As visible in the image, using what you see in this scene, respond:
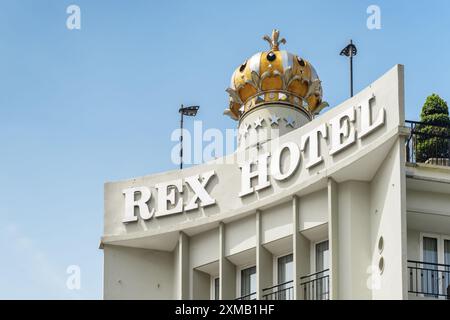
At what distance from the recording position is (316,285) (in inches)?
1293

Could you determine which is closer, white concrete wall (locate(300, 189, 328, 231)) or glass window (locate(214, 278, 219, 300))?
white concrete wall (locate(300, 189, 328, 231))

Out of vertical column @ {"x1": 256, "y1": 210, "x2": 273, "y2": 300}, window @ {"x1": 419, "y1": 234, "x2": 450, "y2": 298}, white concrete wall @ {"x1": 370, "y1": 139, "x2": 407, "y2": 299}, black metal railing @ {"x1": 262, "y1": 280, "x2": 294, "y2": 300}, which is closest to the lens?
white concrete wall @ {"x1": 370, "y1": 139, "x2": 407, "y2": 299}

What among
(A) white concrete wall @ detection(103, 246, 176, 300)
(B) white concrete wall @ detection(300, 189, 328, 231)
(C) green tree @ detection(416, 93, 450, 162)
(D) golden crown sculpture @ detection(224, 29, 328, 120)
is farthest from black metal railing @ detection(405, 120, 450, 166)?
(A) white concrete wall @ detection(103, 246, 176, 300)

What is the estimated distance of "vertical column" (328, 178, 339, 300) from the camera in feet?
104

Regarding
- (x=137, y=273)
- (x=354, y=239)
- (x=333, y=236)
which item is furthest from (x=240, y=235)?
(x=354, y=239)

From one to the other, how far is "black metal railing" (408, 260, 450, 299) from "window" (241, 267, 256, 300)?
5.30m

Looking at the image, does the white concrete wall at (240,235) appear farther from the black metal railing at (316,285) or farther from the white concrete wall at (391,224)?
the white concrete wall at (391,224)

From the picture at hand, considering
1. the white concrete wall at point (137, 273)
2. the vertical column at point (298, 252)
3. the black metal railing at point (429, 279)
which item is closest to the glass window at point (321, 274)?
the vertical column at point (298, 252)

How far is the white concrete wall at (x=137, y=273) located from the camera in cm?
3750

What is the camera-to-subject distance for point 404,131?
101 ft

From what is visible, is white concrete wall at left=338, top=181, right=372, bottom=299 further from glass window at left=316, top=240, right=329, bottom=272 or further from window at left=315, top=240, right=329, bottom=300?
glass window at left=316, top=240, right=329, bottom=272

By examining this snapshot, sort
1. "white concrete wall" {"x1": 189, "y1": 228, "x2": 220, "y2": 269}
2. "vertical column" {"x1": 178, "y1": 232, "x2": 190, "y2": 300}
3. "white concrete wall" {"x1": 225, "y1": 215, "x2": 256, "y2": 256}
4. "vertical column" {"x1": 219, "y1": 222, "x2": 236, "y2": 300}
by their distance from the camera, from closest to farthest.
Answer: "white concrete wall" {"x1": 225, "y1": 215, "x2": 256, "y2": 256}, "vertical column" {"x1": 219, "y1": 222, "x2": 236, "y2": 300}, "white concrete wall" {"x1": 189, "y1": 228, "x2": 220, "y2": 269}, "vertical column" {"x1": 178, "y1": 232, "x2": 190, "y2": 300}

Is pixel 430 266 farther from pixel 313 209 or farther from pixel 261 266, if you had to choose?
pixel 261 266

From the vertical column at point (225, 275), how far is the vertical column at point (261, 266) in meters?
1.22
